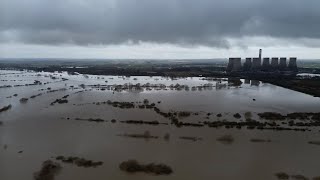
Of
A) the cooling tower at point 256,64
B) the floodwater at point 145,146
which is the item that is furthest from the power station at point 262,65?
the floodwater at point 145,146

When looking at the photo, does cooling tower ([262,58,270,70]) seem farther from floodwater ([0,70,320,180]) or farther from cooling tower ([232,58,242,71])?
floodwater ([0,70,320,180])

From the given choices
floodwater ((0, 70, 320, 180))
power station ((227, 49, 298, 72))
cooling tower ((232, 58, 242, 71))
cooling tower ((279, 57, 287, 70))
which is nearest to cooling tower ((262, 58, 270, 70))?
power station ((227, 49, 298, 72))

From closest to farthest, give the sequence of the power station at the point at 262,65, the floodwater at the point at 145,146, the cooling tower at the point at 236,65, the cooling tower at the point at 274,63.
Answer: the floodwater at the point at 145,146
the power station at the point at 262,65
the cooling tower at the point at 274,63
the cooling tower at the point at 236,65

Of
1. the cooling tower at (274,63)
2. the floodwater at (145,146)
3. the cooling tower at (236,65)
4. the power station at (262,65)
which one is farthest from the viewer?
the cooling tower at (236,65)

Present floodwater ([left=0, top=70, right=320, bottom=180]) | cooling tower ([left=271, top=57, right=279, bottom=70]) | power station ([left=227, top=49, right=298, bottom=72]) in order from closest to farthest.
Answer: floodwater ([left=0, top=70, right=320, bottom=180]), power station ([left=227, top=49, right=298, bottom=72]), cooling tower ([left=271, top=57, right=279, bottom=70])

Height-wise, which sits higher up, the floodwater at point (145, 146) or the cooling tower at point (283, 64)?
the cooling tower at point (283, 64)

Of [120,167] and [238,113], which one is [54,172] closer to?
[120,167]

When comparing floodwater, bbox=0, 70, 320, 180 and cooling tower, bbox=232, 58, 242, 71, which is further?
cooling tower, bbox=232, 58, 242, 71

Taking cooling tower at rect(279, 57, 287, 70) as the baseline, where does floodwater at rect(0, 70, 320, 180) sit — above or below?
below

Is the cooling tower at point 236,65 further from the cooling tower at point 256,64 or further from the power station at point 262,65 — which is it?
the cooling tower at point 256,64

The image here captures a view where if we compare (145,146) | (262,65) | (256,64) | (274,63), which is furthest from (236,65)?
(145,146)

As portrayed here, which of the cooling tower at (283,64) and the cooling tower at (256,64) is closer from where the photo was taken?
the cooling tower at (256,64)
